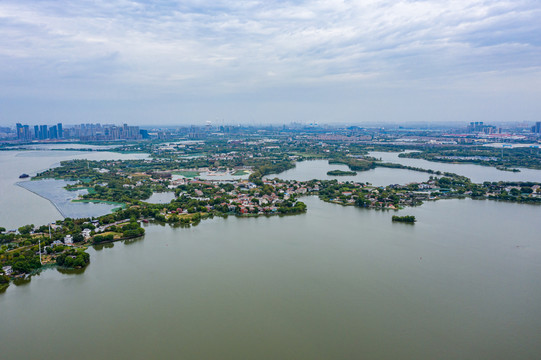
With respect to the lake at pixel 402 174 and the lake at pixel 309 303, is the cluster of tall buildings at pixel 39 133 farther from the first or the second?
the lake at pixel 309 303

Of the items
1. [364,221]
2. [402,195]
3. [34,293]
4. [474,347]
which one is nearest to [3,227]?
[34,293]

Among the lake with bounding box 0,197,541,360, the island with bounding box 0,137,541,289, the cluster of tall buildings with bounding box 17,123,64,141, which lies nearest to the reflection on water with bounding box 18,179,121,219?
the island with bounding box 0,137,541,289

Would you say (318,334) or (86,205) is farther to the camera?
(86,205)

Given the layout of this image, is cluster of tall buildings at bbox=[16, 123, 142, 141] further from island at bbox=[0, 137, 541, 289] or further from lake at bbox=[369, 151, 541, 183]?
lake at bbox=[369, 151, 541, 183]

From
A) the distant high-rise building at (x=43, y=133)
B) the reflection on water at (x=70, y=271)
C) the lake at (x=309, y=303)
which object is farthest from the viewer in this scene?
the distant high-rise building at (x=43, y=133)

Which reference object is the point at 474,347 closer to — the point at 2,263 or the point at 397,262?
the point at 397,262

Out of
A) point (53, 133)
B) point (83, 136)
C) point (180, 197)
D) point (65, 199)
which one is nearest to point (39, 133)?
point (53, 133)

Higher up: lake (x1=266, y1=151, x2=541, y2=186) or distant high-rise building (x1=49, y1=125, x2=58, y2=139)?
distant high-rise building (x1=49, y1=125, x2=58, y2=139)

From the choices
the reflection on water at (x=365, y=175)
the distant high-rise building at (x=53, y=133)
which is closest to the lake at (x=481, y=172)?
the reflection on water at (x=365, y=175)

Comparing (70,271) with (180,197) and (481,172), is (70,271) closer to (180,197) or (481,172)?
(180,197)
